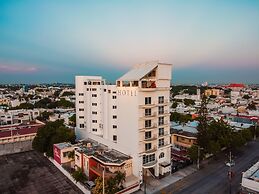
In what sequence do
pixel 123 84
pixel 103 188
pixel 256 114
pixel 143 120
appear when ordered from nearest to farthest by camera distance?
1. pixel 103 188
2. pixel 143 120
3. pixel 123 84
4. pixel 256 114

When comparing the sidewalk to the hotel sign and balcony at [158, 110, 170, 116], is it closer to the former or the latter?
balcony at [158, 110, 170, 116]

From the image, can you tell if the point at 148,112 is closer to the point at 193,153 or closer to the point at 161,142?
the point at 161,142

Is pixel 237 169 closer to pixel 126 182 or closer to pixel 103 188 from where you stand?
pixel 126 182

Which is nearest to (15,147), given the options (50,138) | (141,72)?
(50,138)

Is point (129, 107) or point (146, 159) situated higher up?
point (129, 107)

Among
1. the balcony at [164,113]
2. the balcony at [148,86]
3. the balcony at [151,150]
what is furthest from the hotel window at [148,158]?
the balcony at [148,86]

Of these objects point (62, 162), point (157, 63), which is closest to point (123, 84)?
point (157, 63)

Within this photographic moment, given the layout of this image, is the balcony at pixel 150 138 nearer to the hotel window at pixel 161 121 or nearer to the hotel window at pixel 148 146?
the hotel window at pixel 148 146
